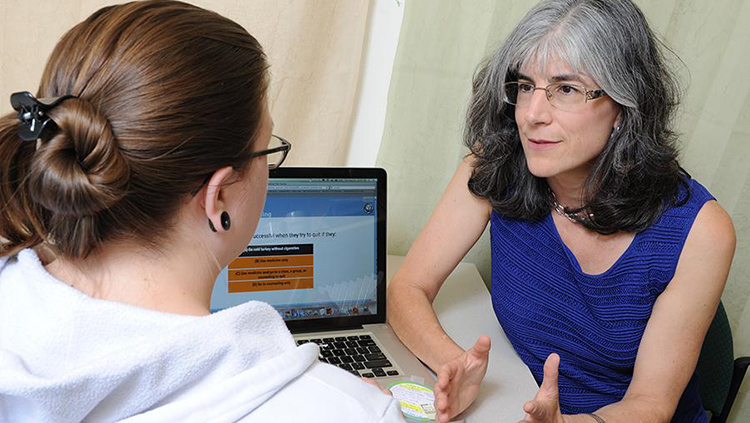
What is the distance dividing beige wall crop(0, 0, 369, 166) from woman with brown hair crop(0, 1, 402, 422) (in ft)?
2.91

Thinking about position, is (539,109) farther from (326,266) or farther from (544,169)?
(326,266)

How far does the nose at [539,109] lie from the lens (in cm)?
130

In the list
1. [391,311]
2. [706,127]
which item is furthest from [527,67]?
[706,127]

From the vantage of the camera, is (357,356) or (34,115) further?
(357,356)

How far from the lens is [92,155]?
61 cm

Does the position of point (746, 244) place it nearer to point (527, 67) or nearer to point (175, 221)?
point (527, 67)

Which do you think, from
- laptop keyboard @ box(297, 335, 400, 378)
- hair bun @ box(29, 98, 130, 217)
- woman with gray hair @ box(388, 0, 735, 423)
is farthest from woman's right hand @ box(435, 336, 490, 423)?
hair bun @ box(29, 98, 130, 217)

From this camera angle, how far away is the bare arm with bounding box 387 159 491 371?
134 cm

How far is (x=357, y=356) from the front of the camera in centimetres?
123

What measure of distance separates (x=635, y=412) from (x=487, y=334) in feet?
1.04

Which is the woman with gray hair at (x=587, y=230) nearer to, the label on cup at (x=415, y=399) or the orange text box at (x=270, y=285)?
the label on cup at (x=415, y=399)

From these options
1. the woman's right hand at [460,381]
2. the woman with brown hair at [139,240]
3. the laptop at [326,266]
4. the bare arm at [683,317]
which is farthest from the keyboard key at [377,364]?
the woman with brown hair at [139,240]

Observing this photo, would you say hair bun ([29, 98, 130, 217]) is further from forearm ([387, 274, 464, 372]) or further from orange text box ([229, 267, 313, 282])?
forearm ([387, 274, 464, 372])

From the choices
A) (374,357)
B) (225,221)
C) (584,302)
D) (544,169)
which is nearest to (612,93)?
(544,169)
